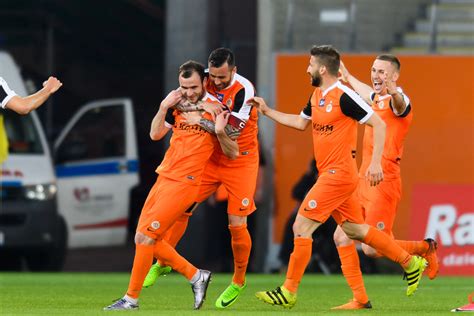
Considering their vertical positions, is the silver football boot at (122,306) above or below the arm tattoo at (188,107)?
below

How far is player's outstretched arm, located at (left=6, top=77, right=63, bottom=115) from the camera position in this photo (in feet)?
43.1

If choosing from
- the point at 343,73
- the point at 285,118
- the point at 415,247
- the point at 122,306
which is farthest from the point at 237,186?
the point at 415,247

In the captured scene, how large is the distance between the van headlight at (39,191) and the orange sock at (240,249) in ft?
23.7

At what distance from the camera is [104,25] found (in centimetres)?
2739

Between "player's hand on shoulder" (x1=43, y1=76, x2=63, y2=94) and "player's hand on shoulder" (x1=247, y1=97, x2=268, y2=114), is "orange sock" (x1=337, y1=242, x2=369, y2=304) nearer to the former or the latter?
"player's hand on shoulder" (x1=247, y1=97, x2=268, y2=114)

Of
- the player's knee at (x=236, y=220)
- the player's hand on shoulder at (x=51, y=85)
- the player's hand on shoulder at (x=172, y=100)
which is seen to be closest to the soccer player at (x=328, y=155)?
the player's hand on shoulder at (x=172, y=100)

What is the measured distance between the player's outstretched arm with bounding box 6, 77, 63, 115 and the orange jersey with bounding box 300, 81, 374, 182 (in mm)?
2174

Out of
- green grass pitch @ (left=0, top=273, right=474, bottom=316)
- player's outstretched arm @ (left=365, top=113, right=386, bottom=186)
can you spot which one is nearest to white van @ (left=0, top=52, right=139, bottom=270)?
green grass pitch @ (left=0, top=273, right=474, bottom=316)

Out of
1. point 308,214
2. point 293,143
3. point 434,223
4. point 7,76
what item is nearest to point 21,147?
point 7,76

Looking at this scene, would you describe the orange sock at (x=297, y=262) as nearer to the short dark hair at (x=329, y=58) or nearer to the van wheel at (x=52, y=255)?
the short dark hair at (x=329, y=58)

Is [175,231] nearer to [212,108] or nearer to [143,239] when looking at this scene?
[143,239]

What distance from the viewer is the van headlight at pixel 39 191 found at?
2122 centimetres

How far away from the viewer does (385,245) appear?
45.8 feet

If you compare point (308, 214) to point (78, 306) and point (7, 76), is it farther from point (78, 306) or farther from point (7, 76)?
point (7, 76)
